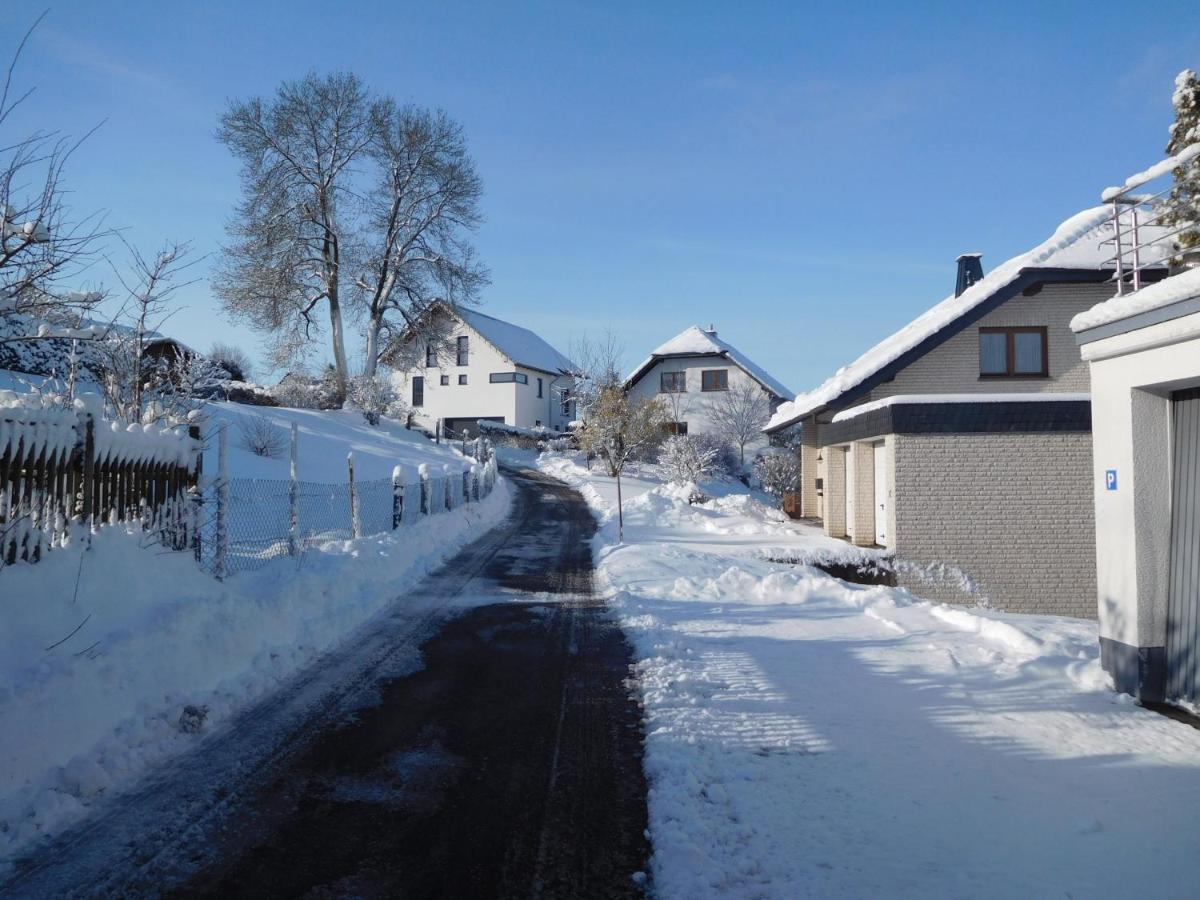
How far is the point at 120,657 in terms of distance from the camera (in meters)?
5.29

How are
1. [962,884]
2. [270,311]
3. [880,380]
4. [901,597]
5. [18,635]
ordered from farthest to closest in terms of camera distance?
[270,311] → [880,380] → [901,597] → [18,635] → [962,884]

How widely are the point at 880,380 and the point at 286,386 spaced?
2717cm

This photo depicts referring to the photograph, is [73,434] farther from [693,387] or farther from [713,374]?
[713,374]

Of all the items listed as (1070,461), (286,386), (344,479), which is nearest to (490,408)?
(286,386)

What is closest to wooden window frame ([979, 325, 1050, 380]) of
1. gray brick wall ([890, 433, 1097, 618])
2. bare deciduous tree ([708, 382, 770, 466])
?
gray brick wall ([890, 433, 1097, 618])

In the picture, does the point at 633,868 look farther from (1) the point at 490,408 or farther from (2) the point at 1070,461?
(1) the point at 490,408

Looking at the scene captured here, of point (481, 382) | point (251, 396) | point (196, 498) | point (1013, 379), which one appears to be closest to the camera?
point (196, 498)

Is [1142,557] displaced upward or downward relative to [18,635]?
upward

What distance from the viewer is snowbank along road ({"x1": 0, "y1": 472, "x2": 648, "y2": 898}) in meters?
Answer: 3.40

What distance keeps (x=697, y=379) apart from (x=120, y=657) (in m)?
36.4

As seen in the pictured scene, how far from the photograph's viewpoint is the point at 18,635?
4988mm

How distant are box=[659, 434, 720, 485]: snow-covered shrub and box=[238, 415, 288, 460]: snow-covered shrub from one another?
52.1ft

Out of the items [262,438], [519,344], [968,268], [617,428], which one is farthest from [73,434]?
[519,344]

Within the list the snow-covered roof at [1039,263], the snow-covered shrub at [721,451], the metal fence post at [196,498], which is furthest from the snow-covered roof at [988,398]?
the snow-covered shrub at [721,451]
